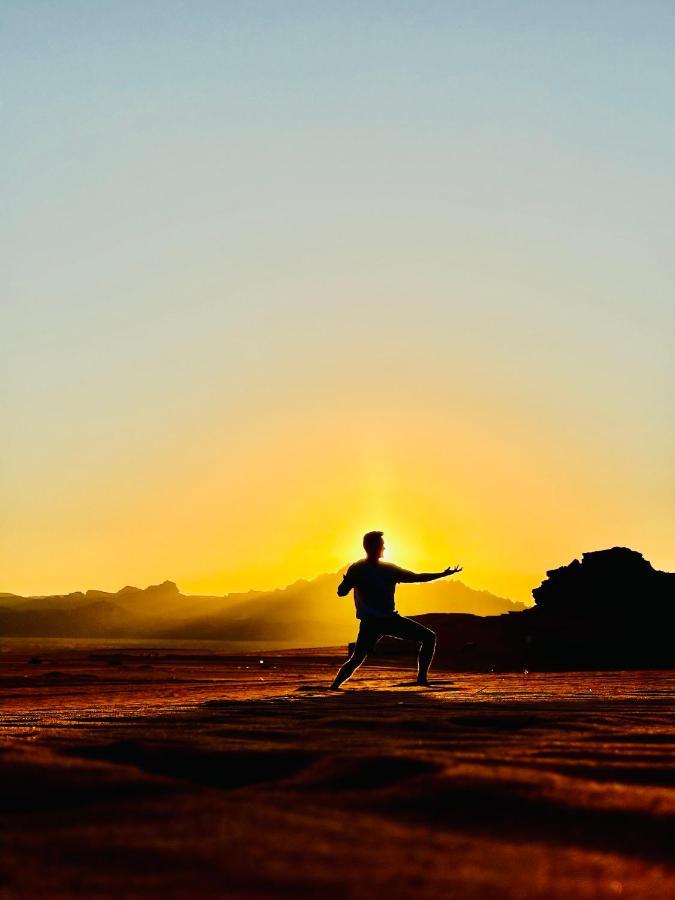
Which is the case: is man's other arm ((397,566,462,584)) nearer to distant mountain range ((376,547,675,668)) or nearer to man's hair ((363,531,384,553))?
man's hair ((363,531,384,553))

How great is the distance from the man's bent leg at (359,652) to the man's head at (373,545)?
0.62 meters

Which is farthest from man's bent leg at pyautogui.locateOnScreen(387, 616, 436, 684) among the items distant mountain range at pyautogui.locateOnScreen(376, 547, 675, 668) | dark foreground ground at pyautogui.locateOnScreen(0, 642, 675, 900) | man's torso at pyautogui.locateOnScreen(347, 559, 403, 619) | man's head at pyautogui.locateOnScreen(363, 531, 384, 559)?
distant mountain range at pyautogui.locateOnScreen(376, 547, 675, 668)

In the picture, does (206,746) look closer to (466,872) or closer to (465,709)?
(466,872)

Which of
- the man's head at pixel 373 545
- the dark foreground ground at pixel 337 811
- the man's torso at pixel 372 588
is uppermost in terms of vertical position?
the man's head at pixel 373 545

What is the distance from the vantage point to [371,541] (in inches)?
367

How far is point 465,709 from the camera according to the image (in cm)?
527

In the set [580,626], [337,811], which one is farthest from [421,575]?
[580,626]

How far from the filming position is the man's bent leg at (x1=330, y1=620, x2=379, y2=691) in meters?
8.66

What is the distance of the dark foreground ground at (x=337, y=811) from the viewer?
157 centimetres

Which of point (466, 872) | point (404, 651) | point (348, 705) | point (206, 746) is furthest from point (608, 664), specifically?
point (466, 872)

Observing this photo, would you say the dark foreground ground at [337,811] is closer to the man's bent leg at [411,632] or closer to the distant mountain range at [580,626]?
the man's bent leg at [411,632]

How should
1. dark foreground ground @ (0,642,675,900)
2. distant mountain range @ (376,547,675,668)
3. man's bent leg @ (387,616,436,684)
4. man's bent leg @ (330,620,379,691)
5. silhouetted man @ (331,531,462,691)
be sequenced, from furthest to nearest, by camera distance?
distant mountain range @ (376,547,675,668) → man's bent leg @ (387,616,436,684) → silhouetted man @ (331,531,462,691) → man's bent leg @ (330,620,379,691) → dark foreground ground @ (0,642,675,900)

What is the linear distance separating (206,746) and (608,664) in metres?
18.3

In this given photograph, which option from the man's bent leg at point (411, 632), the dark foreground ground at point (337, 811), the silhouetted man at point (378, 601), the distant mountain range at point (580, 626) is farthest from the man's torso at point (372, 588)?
the distant mountain range at point (580, 626)
